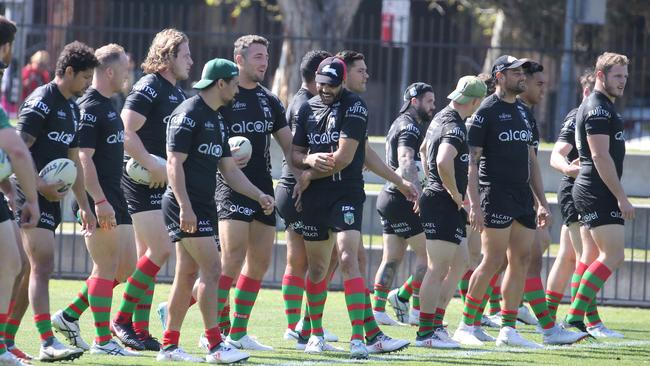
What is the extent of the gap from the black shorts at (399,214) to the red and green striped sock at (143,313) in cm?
260

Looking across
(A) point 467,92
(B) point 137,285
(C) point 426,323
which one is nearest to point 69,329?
(B) point 137,285

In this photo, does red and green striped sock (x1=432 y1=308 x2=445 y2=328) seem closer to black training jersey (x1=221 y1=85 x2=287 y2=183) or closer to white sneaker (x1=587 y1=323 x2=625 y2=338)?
white sneaker (x1=587 y1=323 x2=625 y2=338)

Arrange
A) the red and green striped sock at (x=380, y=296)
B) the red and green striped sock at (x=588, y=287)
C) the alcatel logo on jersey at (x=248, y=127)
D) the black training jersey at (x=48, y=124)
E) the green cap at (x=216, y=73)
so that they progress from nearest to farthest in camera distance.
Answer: the black training jersey at (x=48, y=124) < the green cap at (x=216, y=73) < the alcatel logo on jersey at (x=248, y=127) < the red and green striped sock at (x=588, y=287) < the red and green striped sock at (x=380, y=296)

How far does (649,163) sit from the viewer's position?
54.5 ft

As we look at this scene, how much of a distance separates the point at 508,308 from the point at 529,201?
834 millimetres

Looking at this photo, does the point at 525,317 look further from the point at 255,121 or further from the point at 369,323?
the point at 255,121

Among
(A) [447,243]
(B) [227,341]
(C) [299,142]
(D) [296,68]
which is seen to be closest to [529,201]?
(A) [447,243]

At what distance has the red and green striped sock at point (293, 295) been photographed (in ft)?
34.0

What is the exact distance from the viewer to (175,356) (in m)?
8.96

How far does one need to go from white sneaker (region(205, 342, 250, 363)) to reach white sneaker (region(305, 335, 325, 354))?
99cm

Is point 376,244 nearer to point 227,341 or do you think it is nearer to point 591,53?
point 591,53

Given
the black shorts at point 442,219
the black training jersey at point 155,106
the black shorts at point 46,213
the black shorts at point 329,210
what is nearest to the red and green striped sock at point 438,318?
the black shorts at point 442,219

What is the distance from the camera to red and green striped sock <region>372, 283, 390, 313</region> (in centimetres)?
1217

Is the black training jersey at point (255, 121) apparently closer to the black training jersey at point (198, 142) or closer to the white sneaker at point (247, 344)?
the black training jersey at point (198, 142)
